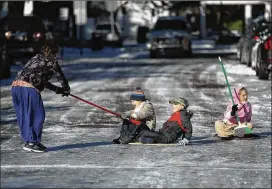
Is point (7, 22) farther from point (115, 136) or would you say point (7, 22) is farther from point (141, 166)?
point (141, 166)

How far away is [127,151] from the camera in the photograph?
1170cm

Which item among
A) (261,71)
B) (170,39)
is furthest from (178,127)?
(170,39)

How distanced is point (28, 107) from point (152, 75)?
15832mm

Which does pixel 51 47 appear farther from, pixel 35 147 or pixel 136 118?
pixel 136 118

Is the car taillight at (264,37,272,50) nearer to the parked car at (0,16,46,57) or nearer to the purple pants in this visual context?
the parked car at (0,16,46,57)

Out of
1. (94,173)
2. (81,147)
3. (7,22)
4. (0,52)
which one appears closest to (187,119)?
(81,147)

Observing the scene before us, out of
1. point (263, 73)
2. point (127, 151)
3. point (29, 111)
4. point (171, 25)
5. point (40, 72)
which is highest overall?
point (40, 72)

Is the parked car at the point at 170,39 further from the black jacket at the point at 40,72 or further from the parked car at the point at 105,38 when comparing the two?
→ the black jacket at the point at 40,72

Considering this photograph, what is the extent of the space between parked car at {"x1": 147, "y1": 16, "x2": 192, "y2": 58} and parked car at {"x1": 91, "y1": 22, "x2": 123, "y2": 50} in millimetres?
8282

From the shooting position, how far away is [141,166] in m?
10.3

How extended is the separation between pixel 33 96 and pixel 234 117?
3234 mm

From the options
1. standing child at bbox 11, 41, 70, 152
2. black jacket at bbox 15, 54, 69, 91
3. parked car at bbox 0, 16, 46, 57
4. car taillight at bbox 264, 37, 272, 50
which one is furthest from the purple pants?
parked car at bbox 0, 16, 46, 57

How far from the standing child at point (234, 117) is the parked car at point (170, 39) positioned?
82.4 feet

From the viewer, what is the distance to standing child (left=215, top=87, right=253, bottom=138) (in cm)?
1308
